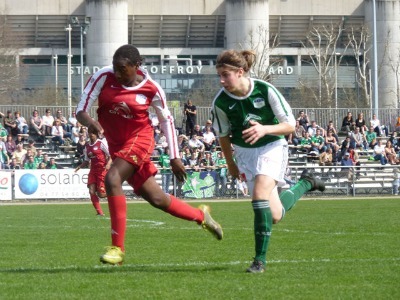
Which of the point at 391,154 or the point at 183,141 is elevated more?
the point at 183,141

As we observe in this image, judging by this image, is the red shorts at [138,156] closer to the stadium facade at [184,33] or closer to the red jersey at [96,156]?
the red jersey at [96,156]

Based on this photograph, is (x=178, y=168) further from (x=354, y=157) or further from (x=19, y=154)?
(x=354, y=157)

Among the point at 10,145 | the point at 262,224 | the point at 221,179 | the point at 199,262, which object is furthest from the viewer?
the point at 221,179

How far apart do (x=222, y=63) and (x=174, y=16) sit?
60348 mm

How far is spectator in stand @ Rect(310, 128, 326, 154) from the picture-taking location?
129 ft

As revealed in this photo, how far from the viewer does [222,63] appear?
32.1 feet

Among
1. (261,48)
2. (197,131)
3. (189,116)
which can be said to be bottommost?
(197,131)

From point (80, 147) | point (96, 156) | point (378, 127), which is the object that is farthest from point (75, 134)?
point (96, 156)

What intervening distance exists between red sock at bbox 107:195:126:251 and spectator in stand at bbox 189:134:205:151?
2625 cm

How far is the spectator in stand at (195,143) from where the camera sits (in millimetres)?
36719

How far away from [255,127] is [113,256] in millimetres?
1768

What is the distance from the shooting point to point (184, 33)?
71.9m

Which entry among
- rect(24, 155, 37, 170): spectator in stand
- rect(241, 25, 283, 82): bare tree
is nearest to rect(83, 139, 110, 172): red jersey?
rect(24, 155, 37, 170): spectator in stand

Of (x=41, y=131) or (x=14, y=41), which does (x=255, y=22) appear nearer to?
(x=14, y=41)
